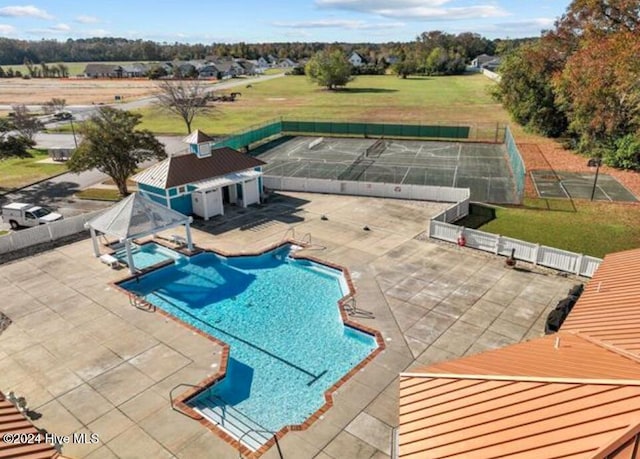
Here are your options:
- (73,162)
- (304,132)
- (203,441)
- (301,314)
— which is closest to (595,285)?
(301,314)

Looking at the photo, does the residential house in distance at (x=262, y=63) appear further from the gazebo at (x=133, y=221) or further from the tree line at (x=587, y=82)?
the gazebo at (x=133, y=221)

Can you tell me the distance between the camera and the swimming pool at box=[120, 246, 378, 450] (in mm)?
13938

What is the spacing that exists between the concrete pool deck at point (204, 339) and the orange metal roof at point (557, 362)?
13.6 feet

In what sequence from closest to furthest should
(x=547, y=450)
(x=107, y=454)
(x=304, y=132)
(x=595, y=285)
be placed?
(x=547, y=450)
(x=107, y=454)
(x=595, y=285)
(x=304, y=132)

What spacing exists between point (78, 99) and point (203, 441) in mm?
108068

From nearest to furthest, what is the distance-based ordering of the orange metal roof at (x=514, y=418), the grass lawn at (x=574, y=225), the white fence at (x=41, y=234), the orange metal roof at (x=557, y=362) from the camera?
1. the orange metal roof at (x=514, y=418)
2. the orange metal roof at (x=557, y=362)
3. the white fence at (x=41, y=234)
4. the grass lawn at (x=574, y=225)

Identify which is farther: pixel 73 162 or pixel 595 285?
pixel 73 162

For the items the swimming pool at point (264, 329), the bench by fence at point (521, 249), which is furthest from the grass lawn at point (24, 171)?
the bench by fence at point (521, 249)

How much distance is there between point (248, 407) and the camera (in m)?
14.0

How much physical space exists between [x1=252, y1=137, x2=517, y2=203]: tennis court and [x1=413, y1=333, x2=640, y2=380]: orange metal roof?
2322 centimetres

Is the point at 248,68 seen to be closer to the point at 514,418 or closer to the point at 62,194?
the point at 62,194

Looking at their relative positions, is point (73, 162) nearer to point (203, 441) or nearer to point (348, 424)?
point (203, 441)

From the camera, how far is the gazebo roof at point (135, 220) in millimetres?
21562

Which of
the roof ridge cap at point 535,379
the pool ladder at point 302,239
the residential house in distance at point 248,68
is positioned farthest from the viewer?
the residential house in distance at point 248,68
